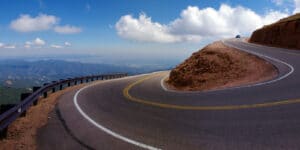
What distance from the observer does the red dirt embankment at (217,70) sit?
2056 centimetres

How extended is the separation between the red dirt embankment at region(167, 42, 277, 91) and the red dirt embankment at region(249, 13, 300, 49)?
650 inches

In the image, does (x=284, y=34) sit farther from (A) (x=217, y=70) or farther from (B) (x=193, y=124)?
(B) (x=193, y=124)

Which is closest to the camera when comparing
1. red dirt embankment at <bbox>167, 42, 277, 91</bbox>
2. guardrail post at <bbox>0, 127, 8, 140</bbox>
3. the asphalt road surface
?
the asphalt road surface

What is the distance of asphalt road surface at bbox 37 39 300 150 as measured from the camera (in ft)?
22.1

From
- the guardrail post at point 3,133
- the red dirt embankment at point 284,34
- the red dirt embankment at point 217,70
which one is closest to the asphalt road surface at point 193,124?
the guardrail post at point 3,133

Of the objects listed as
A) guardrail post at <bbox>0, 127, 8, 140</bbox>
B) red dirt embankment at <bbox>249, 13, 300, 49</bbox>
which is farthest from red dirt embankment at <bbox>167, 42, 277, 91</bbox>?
red dirt embankment at <bbox>249, 13, 300, 49</bbox>

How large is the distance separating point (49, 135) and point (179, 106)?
209 inches

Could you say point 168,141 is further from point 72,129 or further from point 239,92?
point 239,92

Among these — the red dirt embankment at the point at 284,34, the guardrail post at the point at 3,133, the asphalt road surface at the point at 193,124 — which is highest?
the red dirt embankment at the point at 284,34

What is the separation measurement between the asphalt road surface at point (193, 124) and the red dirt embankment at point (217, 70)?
7.45 m

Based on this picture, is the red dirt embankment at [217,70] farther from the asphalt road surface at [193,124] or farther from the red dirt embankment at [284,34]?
the red dirt embankment at [284,34]

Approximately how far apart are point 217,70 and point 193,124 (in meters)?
15.7

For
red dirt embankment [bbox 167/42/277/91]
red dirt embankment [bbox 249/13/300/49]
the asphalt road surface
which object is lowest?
the asphalt road surface

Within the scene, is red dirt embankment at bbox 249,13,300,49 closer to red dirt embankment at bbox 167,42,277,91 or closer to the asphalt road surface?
red dirt embankment at bbox 167,42,277,91
